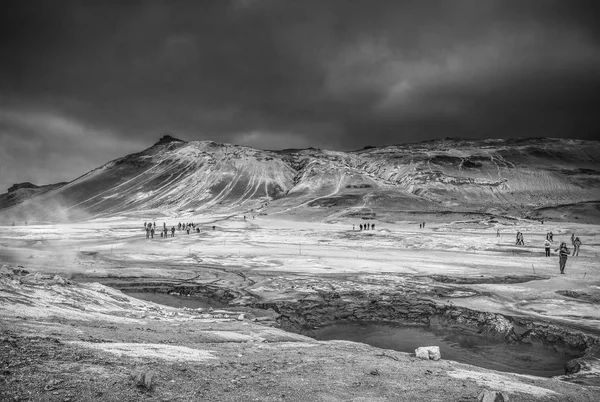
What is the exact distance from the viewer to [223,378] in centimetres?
713

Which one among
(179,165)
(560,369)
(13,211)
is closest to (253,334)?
(560,369)

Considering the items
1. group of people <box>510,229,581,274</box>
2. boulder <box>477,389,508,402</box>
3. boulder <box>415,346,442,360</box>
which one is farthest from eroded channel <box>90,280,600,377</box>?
group of people <box>510,229,581,274</box>

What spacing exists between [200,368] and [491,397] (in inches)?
200

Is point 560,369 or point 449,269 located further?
point 449,269

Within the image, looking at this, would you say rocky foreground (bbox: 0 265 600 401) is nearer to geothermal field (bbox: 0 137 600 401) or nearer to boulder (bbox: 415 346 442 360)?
geothermal field (bbox: 0 137 600 401)

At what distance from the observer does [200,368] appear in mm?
7453

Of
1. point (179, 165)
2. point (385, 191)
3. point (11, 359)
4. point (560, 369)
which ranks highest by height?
point (179, 165)

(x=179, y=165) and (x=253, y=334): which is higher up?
(x=179, y=165)

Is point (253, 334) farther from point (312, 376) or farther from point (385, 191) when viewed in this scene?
point (385, 191)

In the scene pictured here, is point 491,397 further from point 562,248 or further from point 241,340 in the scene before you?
point 562,248

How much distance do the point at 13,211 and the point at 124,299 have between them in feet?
506

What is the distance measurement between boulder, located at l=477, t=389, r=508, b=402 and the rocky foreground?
0.11ft

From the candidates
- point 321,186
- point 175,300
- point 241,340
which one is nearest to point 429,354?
point 241,340

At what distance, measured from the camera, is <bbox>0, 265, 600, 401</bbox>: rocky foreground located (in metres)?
6.11
